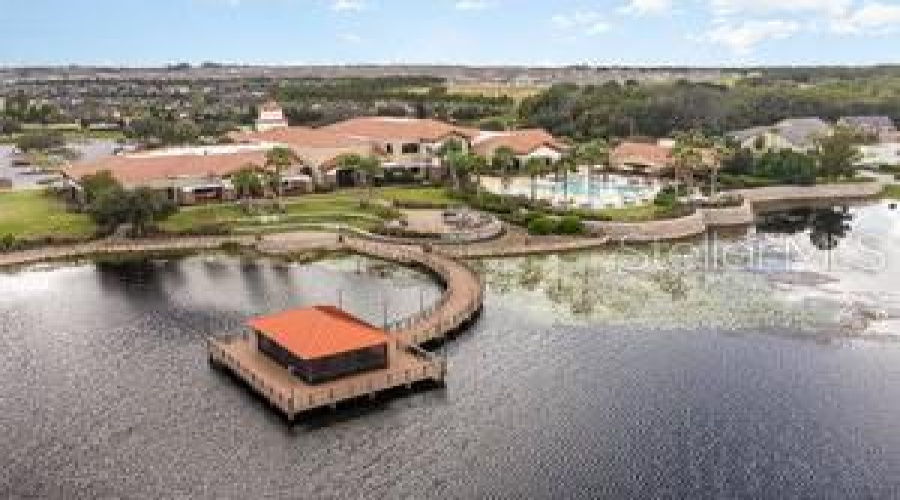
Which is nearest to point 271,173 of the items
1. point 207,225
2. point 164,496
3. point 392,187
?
point 207,225

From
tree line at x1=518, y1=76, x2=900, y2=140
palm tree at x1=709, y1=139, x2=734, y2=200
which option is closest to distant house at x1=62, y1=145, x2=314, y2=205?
palm tree at x1=709, y1=139, x2=734, y2=200

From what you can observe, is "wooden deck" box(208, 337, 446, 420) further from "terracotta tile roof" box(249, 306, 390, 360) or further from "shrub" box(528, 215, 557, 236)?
"shrub" box(528, 215, 557, 236)

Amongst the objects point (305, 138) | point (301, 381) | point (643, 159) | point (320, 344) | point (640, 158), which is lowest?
point (301, 381)

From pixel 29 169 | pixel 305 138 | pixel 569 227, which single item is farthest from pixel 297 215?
pixel 29 169

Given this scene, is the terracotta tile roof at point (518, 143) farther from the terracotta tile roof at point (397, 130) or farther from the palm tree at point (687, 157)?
the palm tree at point (687, 157)

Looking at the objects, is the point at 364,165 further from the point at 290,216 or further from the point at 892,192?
the point at 892,192

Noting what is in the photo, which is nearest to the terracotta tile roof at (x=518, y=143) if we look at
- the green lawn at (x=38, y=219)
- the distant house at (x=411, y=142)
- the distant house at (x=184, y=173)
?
the distant house at (x=411, y=142)

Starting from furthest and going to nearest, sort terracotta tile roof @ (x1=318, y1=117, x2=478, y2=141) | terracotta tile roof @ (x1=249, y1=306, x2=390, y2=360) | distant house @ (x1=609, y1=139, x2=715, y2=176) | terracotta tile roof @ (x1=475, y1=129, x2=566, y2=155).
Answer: distant house @ (x1=609, y1=139, x2=715, y2=176) < terracotta tile roof @ (x1=475, y1=129, x2=566, y2=155) < terracotta tile roof @ (x1=318, y1=117, x2=478, y2=141) < terracotta tile roof @ (x1=249, y1=306, x2=390, y2=360)
